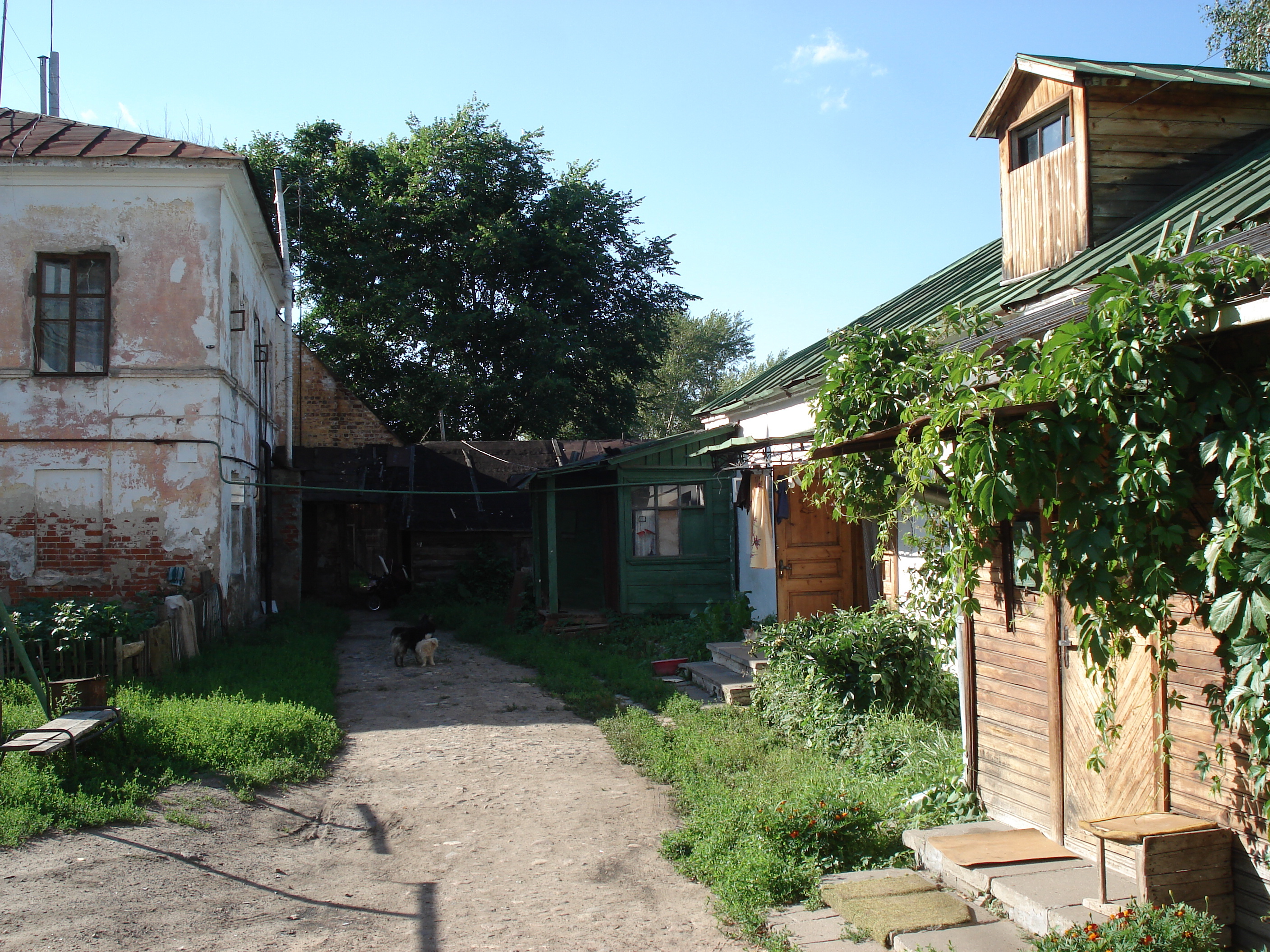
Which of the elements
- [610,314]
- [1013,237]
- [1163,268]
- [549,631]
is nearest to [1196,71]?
[1013,237]

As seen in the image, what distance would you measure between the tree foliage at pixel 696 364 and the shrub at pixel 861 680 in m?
40.4

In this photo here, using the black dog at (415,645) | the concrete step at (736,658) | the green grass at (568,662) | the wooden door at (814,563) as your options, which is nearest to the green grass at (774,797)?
the concrete step at (736,658)

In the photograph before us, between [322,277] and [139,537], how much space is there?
56.4ft

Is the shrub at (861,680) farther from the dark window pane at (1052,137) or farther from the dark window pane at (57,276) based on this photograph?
the dark window pane at (57,276)

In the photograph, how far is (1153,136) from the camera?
8828 mm

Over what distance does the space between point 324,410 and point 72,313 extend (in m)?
11.6

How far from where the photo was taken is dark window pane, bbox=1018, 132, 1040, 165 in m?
9.61

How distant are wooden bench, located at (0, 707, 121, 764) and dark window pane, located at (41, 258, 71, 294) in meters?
6.87

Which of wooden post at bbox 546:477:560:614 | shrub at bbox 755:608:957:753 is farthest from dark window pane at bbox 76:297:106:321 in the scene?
shrub at bbox 755:608:957:753

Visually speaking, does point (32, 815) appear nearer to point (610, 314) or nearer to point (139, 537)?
point (139, 537)

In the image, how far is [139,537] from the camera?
37.7ft

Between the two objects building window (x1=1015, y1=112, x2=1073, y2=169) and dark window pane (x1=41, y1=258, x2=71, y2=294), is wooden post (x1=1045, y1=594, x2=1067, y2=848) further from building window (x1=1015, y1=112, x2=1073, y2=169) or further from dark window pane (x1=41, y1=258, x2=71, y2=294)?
dark window pane (x1=41, y1=258, x2=71, y2=294)

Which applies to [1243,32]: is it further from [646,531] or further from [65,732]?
[65,732]

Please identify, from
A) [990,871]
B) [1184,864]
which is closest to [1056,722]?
[990,871]
